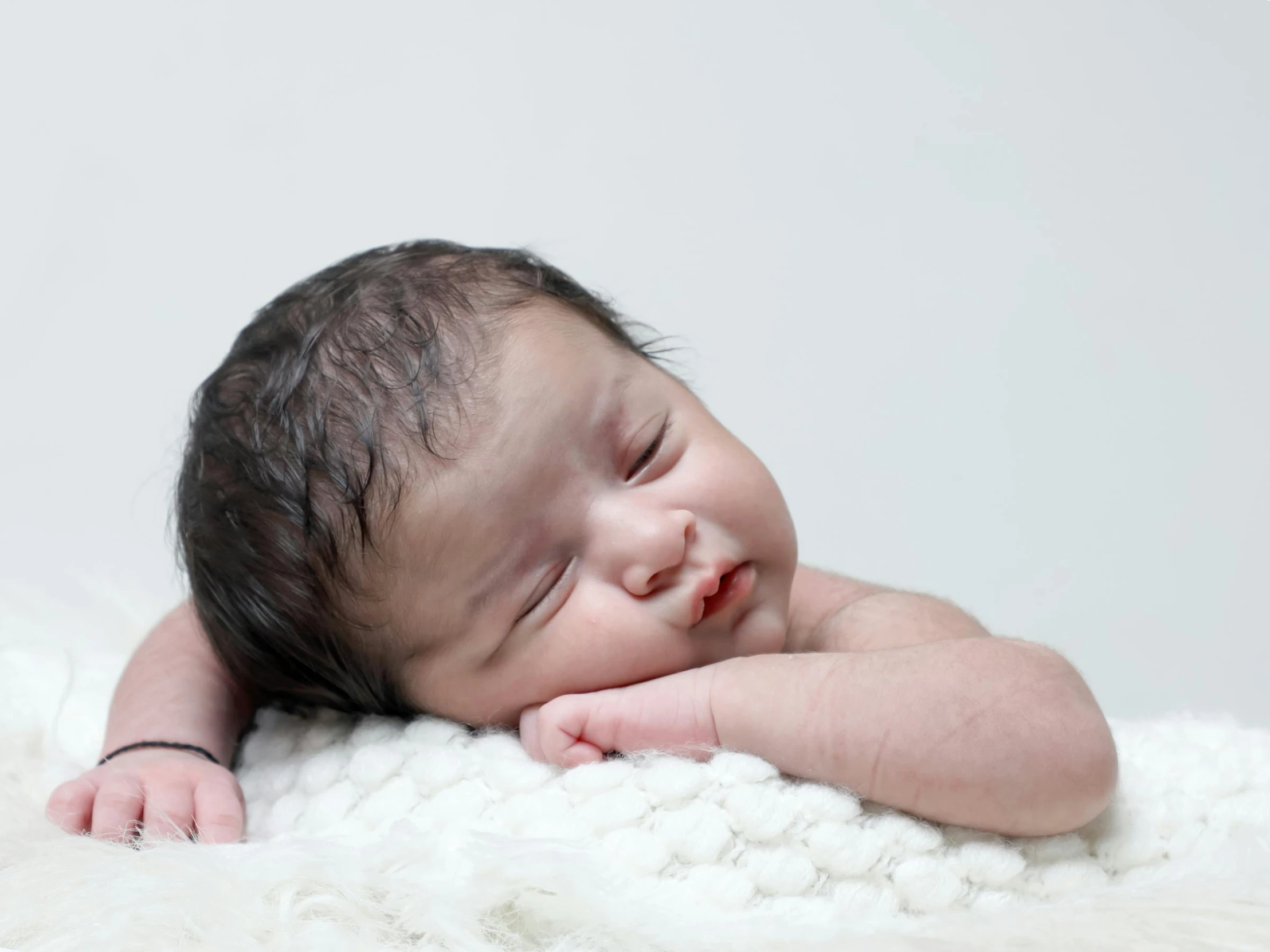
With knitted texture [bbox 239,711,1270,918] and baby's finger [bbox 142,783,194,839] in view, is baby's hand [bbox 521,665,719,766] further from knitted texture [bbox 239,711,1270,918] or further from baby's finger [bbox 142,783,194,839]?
baby's finger [bbox 142,783,194,839]

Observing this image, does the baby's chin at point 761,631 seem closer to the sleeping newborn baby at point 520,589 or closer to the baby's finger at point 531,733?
the sleeping newborn baby at point 520,589

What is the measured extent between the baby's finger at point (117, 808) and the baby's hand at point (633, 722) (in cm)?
38

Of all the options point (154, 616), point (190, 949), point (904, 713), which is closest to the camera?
point (190, 949)

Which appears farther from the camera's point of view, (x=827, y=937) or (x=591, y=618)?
(x=591, y=618)

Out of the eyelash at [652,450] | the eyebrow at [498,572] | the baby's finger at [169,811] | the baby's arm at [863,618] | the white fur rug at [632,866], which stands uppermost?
the eyelash at [652,450]

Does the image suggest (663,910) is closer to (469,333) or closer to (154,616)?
(469,333)

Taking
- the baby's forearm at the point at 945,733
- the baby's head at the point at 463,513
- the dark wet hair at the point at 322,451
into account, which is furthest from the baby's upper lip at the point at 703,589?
the dark wet hair at the point at 322,451

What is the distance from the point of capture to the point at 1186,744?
1259 millimetres

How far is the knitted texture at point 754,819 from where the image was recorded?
40.8 inches

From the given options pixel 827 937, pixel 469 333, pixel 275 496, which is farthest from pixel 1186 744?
pixel 275 496

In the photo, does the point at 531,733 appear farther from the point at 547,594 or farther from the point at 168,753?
the point at 168,753

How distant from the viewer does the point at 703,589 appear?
1.22 m

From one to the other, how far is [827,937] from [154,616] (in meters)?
1.28

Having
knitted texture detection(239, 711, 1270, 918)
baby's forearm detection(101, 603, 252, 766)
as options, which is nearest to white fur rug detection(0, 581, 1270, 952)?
knitted texture detection(239, 711, 1270, 918)
